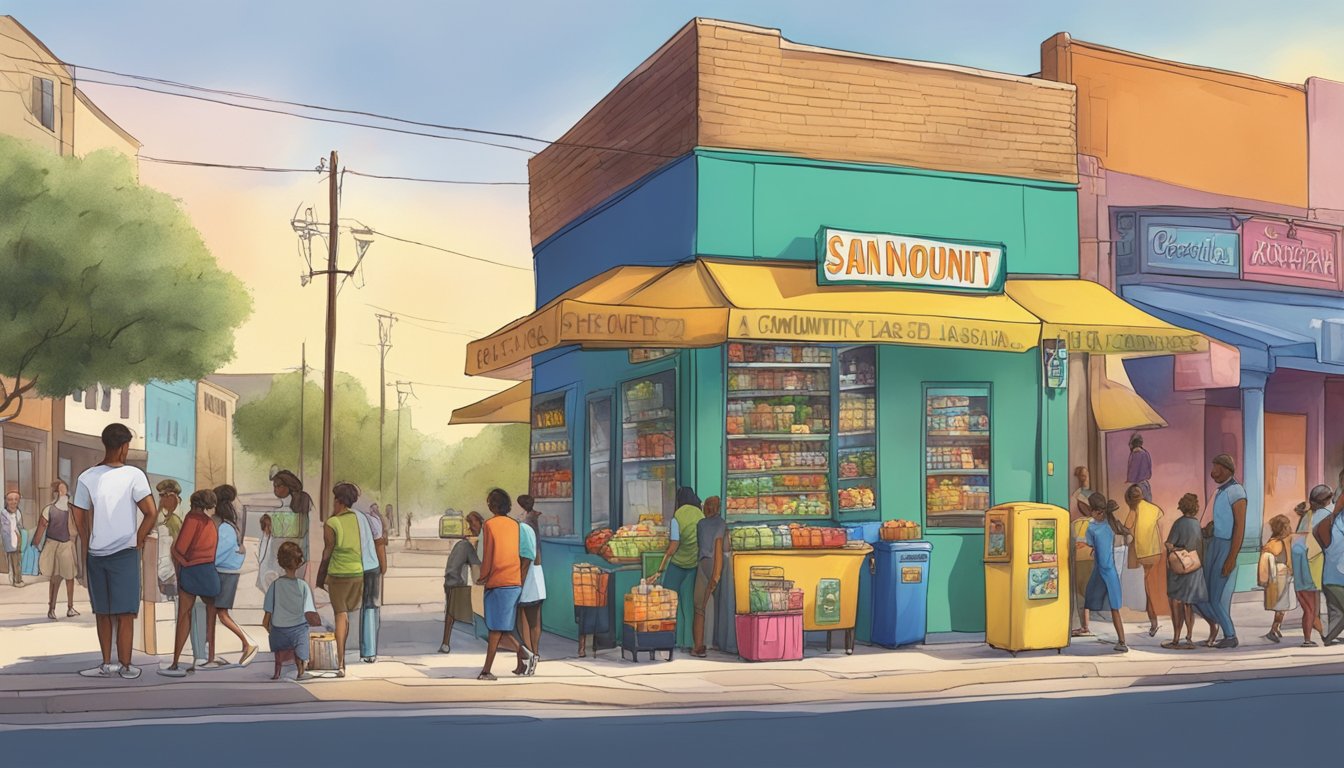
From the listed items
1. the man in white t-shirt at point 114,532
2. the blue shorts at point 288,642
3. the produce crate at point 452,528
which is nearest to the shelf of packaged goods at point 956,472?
the produce crate at point 452,528

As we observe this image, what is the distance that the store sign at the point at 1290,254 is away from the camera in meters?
20.8

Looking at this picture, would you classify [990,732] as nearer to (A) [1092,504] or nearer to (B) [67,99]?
(A) [1092,504]

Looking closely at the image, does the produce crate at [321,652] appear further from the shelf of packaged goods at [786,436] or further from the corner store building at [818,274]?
the shelf of packaged goods at [786,436]

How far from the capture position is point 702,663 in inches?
532

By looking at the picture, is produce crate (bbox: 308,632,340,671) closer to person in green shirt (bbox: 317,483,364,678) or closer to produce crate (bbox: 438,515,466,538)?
person in green shirt (bbox: 317,483,364,678)

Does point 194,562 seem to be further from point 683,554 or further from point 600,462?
point 600,462

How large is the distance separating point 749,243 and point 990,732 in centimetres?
709

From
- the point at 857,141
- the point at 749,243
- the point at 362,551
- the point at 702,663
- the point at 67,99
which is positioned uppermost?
the point at 67,99

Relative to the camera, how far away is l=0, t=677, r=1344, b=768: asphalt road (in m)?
8.53

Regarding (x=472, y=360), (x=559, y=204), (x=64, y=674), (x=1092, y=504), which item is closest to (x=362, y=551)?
(x=64, y=674)

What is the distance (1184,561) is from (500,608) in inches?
271

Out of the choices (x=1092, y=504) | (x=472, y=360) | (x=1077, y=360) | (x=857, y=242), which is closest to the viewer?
(x=1092, y=504)

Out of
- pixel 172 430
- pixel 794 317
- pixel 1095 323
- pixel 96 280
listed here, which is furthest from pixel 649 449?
pixel 172 430

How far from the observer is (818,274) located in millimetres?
15211
